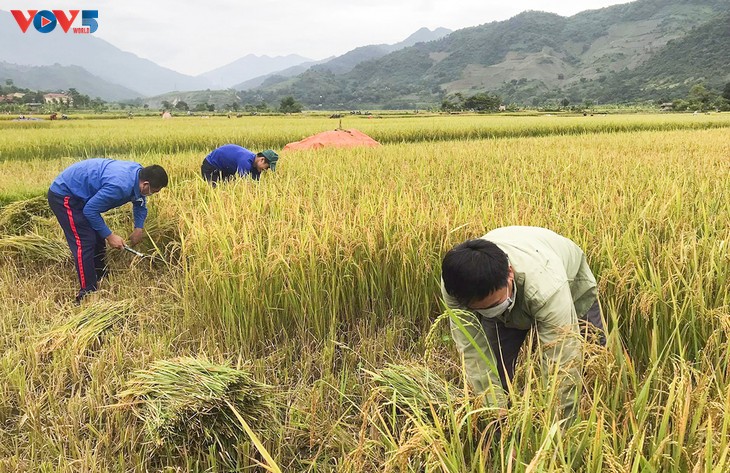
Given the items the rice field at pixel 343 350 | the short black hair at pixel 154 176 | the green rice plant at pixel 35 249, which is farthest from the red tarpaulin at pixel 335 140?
the short black hair at pixel 154 176

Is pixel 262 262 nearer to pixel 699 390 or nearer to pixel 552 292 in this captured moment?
pixel 552 292

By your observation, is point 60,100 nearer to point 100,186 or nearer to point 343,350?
point 100,186

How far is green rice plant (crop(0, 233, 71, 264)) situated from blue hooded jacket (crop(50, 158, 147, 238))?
697mm

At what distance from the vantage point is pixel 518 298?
1.67 meters

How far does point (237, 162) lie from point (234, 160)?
2.4 inches

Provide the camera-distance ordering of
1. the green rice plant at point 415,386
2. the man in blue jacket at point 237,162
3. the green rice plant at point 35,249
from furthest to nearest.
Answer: the man in blue jacket at point 237,162, the green rice plant at point 35,249, the green rice plant at point 415,386

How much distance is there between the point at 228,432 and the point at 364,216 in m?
1.57

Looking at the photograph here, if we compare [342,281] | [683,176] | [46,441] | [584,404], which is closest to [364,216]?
[342,281]

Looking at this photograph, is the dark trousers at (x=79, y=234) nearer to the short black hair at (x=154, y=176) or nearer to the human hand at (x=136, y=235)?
the human hand at (x=136, y=235)

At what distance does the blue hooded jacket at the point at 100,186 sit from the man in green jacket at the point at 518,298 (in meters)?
2.96

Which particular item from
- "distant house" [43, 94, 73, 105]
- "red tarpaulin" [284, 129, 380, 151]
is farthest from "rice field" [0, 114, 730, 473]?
"distant house" [43, 94, 73, 105]

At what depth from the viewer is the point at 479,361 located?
1707mm

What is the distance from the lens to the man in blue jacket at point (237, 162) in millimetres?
5164

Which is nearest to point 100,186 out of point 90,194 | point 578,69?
point 90,194
